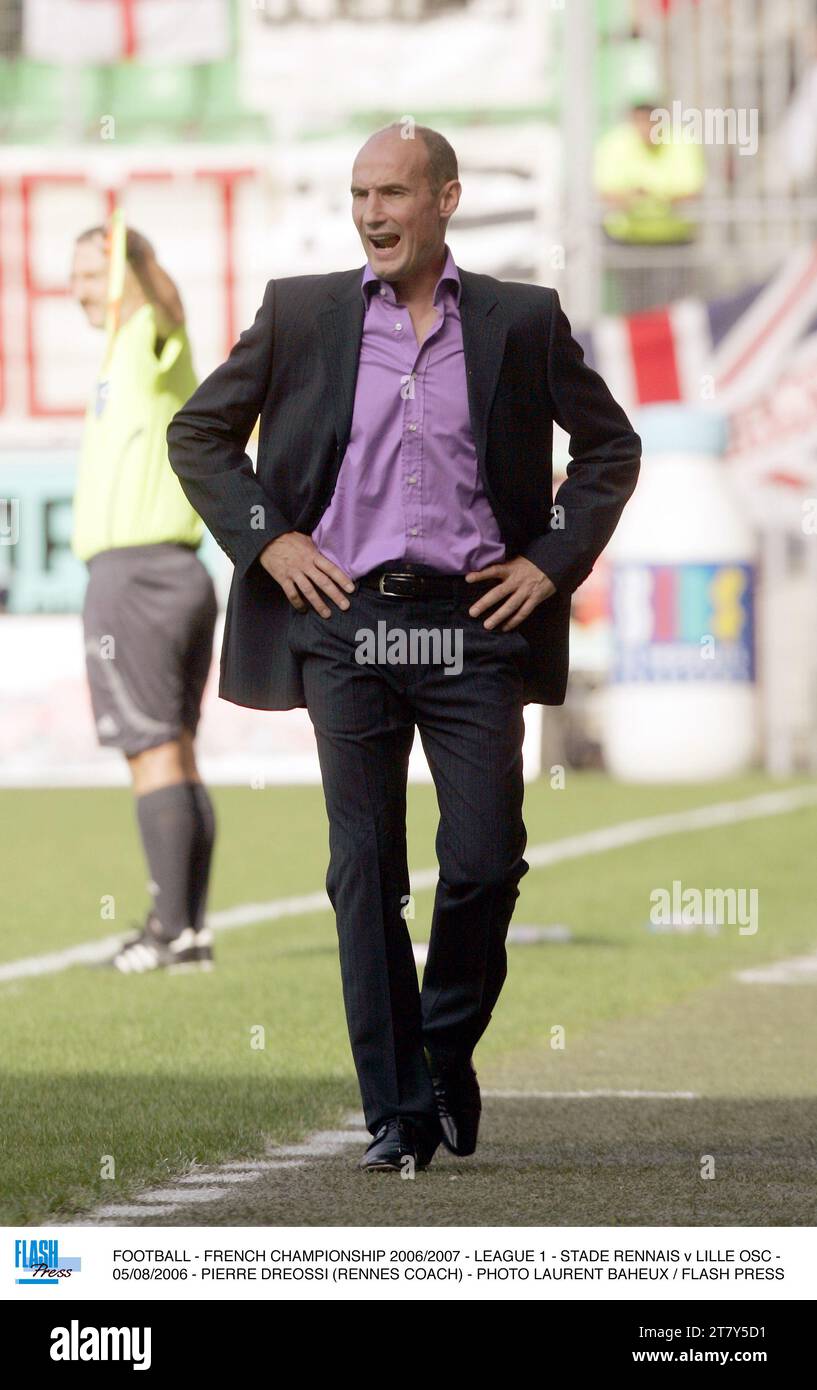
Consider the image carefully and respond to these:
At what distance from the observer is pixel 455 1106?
524cm

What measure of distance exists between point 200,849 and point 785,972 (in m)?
1.94

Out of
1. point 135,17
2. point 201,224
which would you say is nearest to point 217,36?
point 135,17

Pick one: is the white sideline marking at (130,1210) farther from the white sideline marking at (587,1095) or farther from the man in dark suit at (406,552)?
the white sideline marking at (587,1095)

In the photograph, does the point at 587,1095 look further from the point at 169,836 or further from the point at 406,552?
the point at 169,836

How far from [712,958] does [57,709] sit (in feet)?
41.0

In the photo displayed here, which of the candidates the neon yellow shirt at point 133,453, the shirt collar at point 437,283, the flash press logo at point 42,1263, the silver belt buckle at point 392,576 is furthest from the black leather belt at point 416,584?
the neon yellow shirt at point 133,453

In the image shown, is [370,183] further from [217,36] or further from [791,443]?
[217,36]

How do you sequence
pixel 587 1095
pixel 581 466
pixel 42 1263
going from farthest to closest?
pixel 587 1095
pixel 581 466
pixel 42 1263

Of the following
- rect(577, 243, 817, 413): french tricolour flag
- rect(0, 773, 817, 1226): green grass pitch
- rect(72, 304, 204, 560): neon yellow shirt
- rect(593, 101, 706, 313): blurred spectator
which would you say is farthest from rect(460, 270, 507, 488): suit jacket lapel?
rect(593, 101, 706, 313): blurred spectator

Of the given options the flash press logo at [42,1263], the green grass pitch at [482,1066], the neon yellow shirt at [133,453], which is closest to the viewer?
the flash press logo at [42,1263]

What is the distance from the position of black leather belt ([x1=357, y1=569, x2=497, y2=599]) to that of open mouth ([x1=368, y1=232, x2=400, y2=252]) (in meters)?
0.56

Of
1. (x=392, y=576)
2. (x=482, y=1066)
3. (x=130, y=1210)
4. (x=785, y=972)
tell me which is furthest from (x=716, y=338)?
(x=130, y=1210)

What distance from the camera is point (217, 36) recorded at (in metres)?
25.8

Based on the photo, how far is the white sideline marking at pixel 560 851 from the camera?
9.18 m
